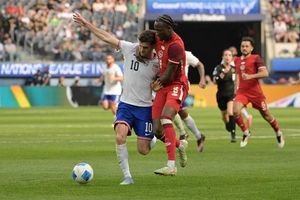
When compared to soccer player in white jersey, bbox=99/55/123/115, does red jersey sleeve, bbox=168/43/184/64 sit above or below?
above

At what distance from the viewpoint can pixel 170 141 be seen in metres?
14.6

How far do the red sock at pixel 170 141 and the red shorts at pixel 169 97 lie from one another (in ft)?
0.96

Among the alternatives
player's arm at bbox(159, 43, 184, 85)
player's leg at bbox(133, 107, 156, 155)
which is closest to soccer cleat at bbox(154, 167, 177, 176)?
player's leg at bbox(133, 107, 156, 155)

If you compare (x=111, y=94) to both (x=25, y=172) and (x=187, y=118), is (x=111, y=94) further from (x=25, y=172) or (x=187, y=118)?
(x=25, y=172)

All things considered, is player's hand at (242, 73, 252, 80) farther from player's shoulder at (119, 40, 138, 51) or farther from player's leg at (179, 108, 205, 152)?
player's shoulder at (119, 40, 138, 51)

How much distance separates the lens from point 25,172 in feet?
51.1

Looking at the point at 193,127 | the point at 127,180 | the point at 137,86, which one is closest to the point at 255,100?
the point at 193,127

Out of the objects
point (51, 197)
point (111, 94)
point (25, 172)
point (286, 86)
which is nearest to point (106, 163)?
point (25, 172)

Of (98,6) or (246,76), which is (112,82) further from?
(98,6)

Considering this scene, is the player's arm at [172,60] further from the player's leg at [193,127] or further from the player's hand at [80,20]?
the player's leg at [193,127]

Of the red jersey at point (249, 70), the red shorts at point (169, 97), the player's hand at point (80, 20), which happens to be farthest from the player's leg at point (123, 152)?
the red jersey at point (249, 70)

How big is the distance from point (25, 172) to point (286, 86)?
36470 mm

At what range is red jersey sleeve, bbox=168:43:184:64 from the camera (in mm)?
14523

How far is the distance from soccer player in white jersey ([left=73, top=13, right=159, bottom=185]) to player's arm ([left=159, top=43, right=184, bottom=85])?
0.49 feet
